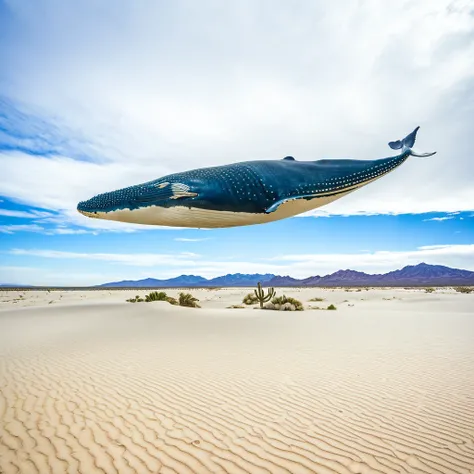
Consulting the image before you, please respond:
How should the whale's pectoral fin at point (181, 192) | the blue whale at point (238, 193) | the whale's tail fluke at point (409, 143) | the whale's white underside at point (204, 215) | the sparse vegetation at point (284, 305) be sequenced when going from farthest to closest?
the sparse vegetation at point (284, 305) < the whale's tail fluke at point (409, 143) < the whale's white underside at point (204, 215) < the blue whale at point (238, 193) < the whale's pectoral fin at point (181, 192)

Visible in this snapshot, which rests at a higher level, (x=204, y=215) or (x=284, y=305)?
(x=204, y=215)

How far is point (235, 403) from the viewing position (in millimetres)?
4383

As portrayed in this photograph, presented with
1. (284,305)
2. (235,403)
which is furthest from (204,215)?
(284,305)

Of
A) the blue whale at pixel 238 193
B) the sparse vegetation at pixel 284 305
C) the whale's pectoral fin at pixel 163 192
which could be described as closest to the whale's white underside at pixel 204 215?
the blue whale at pixel 238 193

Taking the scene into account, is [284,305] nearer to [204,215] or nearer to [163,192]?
[204,215]

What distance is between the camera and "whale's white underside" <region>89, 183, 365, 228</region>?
27.1ft

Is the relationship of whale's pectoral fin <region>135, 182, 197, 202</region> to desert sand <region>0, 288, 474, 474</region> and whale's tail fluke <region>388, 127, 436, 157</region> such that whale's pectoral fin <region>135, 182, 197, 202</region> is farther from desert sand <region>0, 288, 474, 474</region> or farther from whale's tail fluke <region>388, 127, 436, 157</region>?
whale's tail fluke <region>388, 127, 436, 157</region>

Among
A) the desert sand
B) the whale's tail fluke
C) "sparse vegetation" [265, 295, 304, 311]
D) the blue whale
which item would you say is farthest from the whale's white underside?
"sparse vegetation" [265, 295, 304, 311]

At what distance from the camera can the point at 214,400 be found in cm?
448

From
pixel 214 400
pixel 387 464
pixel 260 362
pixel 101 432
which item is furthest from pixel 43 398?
pixel 387 464

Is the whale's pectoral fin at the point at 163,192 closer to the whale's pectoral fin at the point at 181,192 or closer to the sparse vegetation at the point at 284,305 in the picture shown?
the whale's pectoral fin at the point at 181,192

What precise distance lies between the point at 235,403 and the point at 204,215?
4.92m

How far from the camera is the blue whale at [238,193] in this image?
8.00 metres

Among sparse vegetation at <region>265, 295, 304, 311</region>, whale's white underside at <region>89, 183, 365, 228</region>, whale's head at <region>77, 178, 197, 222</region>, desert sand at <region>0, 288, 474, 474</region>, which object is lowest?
desert sand at <region>0, 288, 474, 474</region>
